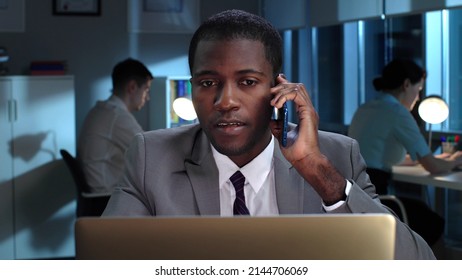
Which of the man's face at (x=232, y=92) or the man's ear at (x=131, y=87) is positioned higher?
the man's ear at (x=131, y=87)

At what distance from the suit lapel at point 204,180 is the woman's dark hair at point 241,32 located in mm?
209

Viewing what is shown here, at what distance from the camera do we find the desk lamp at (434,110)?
16.7 ft

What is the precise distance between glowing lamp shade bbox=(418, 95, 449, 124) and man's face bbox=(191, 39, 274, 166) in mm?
3637

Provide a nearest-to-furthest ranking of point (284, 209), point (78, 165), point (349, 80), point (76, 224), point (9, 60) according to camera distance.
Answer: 1. point (76, 224)
2. point (284, 209)
3. point (78, 165)
4. point (9, 60)
5. point (349, 80)

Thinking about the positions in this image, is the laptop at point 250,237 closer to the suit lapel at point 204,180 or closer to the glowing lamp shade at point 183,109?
the suit lapel at point 204,180

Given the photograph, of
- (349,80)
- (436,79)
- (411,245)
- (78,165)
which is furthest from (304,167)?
(349,80)

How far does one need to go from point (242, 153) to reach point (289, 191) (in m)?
0.14

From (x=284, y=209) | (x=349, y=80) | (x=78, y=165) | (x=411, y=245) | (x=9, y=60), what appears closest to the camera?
(x=411, y=245)

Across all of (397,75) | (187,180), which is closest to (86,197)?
(397,75)

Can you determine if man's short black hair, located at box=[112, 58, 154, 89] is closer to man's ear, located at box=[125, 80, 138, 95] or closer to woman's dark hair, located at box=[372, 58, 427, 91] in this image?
man's ear, located at box=[125, 80, 138, 95]

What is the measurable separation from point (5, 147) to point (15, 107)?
13.0 inches

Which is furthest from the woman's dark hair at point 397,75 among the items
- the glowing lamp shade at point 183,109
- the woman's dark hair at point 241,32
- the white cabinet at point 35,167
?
the woman's dark hair at point 241,32
